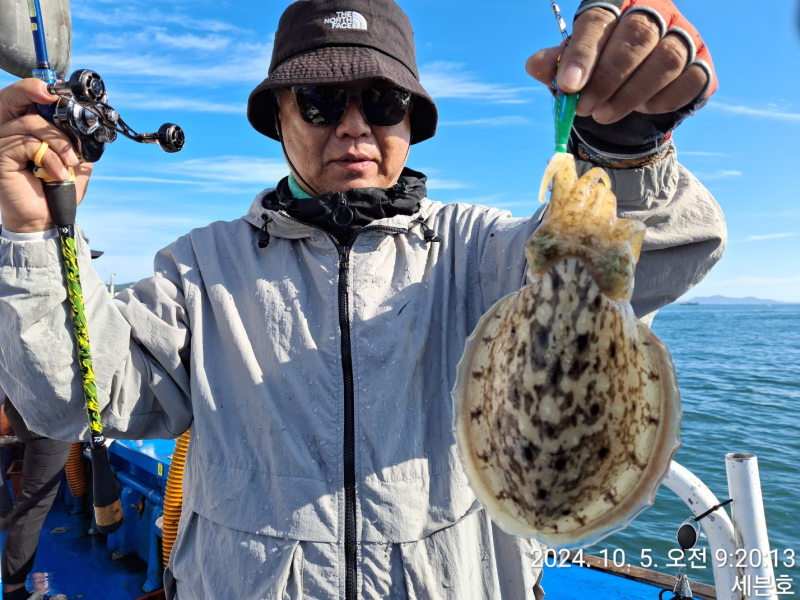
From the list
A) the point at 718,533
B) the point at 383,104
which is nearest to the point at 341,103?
the point at 383,104

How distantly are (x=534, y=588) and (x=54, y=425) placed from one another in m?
2.21

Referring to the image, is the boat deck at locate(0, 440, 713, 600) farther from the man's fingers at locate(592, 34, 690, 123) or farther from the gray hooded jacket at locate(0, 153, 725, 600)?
the man's fingers at locate(592, 34, 690, 123)

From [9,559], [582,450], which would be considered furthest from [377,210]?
[9,559]

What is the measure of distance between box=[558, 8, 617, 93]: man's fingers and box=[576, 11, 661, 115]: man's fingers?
28 millimetres

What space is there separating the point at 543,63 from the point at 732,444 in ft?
73.4

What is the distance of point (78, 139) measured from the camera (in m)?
1.95

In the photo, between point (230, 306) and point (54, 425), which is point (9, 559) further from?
point (230, 306)

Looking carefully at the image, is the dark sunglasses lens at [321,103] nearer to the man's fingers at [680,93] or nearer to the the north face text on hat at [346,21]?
the the north face text on hat at [346,21]

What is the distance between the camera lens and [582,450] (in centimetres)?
151

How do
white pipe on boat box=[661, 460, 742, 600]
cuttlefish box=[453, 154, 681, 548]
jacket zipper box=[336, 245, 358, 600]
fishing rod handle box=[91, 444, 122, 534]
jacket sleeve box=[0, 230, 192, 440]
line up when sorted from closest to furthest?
cuttlefish box=[453, 154, 681, 548] → jacket sleeve box=[0, 230, 192, 440] → jacket zipper box=[336, 245, 358, 600] → fishing rod handle box=[91, 444, 122, 534] → white pipe on boat box=[661, 460, 742, 600]

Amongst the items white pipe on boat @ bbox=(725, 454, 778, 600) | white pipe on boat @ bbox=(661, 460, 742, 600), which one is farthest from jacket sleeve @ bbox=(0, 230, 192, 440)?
white pipe on boat @ bbox=(725, 454, 778, 600)

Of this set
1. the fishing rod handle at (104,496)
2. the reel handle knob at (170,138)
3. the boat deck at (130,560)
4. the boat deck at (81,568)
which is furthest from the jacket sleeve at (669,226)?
the boat deck at (81,568)

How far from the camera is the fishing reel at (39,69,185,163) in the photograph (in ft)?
6.07

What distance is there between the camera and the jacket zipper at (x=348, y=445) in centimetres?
214
